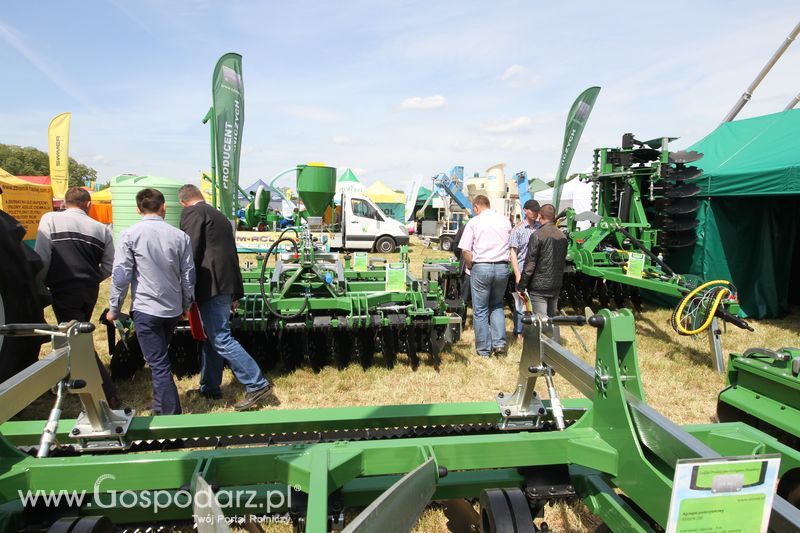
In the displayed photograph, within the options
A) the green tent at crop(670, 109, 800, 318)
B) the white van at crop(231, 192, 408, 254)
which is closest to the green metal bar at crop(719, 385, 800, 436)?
the green tent at crop(670, 109, 800, 318)

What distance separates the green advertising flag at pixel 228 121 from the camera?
7.71m

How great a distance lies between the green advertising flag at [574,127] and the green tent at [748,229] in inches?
94.4

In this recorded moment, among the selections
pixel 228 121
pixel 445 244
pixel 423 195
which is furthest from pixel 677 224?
pixel 423 195

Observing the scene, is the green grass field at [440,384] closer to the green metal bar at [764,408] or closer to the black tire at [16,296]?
the black tire at [16,296]

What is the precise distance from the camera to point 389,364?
4.70m

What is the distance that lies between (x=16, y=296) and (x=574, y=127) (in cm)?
930

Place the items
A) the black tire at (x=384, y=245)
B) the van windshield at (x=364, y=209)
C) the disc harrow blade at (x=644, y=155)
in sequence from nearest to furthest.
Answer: the disc harrow blade at (x=644, y=155), the van windshield at (x=364, y=209), the black tire at (x=384, y=245)

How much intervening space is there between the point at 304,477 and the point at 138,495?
68 centimetres

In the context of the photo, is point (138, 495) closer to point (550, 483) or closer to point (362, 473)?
point (362, 473)

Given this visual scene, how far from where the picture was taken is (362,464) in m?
1.62

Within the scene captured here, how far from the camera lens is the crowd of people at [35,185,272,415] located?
3.11 meters

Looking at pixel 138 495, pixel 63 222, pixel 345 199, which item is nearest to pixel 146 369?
pixel 63 222

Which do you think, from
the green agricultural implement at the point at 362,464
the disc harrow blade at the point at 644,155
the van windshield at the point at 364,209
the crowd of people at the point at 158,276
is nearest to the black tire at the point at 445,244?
the van windshield at the point at 364,209

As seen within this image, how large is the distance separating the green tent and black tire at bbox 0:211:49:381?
8.13m
